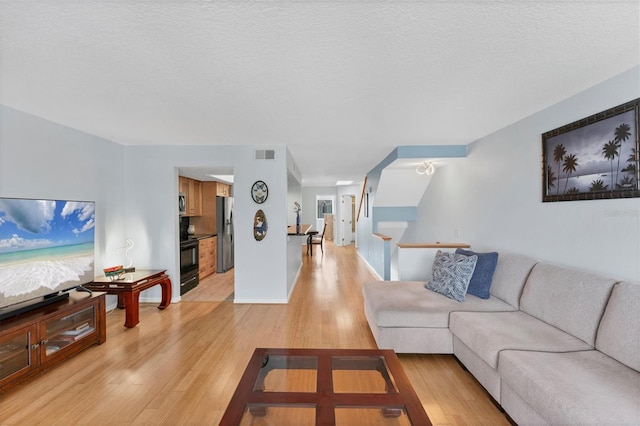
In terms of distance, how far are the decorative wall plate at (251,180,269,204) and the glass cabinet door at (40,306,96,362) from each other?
223 cm

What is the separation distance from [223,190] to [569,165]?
19.5 feet

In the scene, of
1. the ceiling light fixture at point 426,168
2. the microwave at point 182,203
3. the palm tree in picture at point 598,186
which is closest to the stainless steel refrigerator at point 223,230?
the microwave at point 182,203

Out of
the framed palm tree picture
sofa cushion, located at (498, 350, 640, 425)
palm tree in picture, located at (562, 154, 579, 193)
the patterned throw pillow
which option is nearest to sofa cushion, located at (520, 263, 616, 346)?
sofa cushion, located at (498, 350, 640, 425)

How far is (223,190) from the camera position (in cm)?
630

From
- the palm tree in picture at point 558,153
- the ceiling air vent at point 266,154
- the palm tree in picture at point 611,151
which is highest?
the ceiling air vent at point 266,154

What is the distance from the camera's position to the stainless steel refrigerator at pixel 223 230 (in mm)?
5980

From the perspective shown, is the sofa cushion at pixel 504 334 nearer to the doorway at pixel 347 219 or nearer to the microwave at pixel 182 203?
the microwave at pixel 182 203

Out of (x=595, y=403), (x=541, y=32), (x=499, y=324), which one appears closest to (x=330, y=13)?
(x=541, y=32)

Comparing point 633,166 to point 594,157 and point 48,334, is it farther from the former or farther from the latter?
point 48,334

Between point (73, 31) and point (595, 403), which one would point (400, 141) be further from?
point (73, 31)

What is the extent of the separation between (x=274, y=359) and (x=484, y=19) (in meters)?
2.41

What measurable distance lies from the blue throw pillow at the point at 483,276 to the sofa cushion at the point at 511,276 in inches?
2.3

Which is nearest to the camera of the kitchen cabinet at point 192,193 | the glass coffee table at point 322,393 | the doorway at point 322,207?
the glass coffee table at point 322,393

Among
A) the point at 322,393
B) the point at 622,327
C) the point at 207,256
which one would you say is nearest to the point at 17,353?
the point at 322,393
